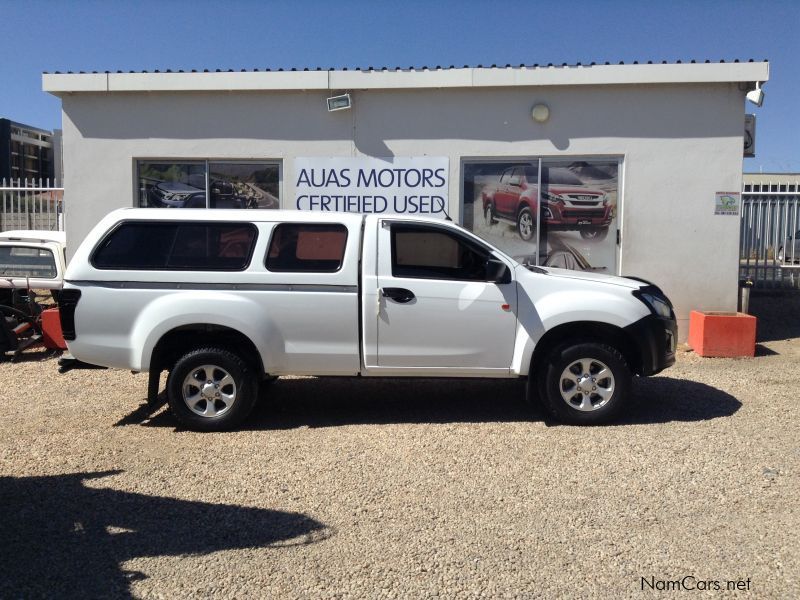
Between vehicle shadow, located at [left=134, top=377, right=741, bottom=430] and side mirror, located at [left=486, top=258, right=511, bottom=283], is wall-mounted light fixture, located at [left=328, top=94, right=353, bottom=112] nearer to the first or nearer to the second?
vehicle shadow, located at [left=134, top=377, right=741, bottom=430]

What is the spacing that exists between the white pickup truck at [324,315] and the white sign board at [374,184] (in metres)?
4.22

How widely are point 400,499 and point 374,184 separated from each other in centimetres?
659

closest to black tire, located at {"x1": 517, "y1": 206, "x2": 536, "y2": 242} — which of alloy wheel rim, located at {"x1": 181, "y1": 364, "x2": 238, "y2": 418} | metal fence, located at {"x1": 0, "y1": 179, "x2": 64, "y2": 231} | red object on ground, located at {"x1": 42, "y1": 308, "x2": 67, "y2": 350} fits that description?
alloy wheel rim, located at {"x1": 181, "y1": 364, "x2": 238, "y2": 418}

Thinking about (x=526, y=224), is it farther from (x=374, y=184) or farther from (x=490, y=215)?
(x=374, y=184)

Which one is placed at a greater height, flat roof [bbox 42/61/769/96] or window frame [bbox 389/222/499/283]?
flat roof [bbox 42/61/769/96]

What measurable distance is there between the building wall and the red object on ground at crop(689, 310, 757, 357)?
2.93 ft

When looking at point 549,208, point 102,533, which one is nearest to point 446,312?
point 102,533

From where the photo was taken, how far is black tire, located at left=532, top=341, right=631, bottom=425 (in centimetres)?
641

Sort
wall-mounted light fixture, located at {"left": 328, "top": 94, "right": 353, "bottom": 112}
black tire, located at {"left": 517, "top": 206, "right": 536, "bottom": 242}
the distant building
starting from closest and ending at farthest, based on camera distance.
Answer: wall-mounted light fixture, located at {"left": 328, "top": 94, "right": 353, "bottom": 112} < black tire, located at {"left": 517, "top": 206, "right": 536, "bottom": 242} < the distant building

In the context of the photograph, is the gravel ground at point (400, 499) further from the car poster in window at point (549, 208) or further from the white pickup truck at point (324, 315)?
the car poster in window at point (549, 208)

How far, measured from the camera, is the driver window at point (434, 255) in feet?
21.3

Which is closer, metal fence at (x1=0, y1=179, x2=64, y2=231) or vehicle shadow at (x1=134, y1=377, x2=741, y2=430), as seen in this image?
vehicle shadow at (x1=134, y1=377, x2=741, y2=430)

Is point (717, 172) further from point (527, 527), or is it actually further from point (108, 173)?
point (108, 173)

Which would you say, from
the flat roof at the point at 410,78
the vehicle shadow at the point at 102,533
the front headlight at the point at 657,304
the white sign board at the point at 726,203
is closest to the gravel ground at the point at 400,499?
the vehicle shadow at the point at 102,533
